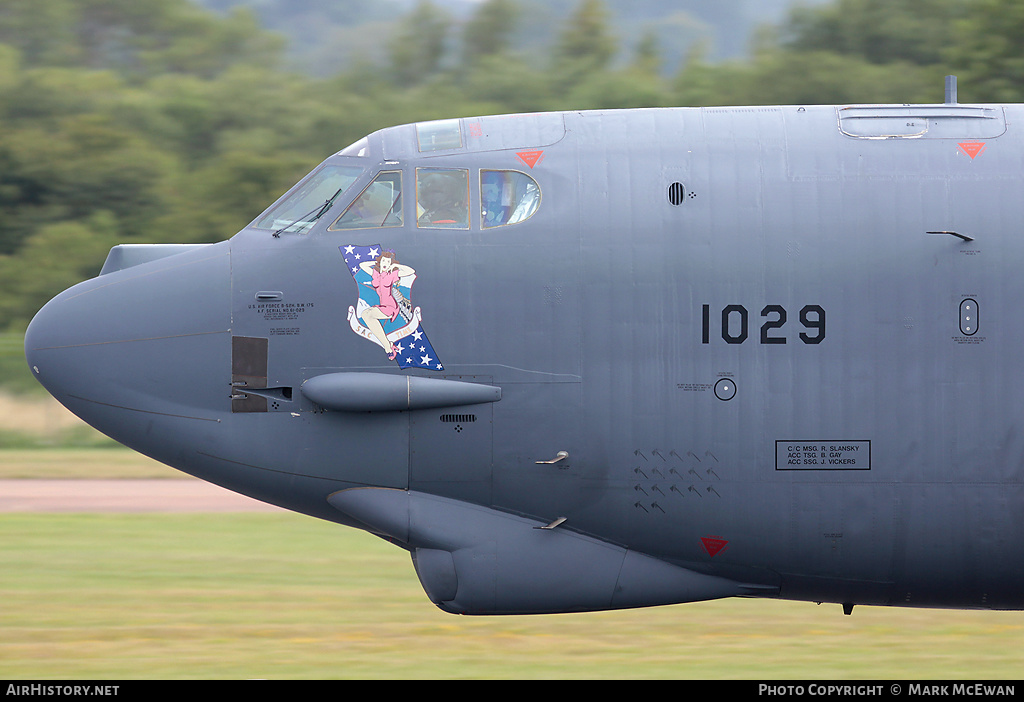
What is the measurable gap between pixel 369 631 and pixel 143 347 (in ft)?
11.5

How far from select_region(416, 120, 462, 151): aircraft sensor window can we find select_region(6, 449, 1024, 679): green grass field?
3610mm

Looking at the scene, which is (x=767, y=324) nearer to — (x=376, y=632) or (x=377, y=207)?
(x=377, y=207)

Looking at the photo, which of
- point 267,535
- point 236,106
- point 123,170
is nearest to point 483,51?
point 236,106

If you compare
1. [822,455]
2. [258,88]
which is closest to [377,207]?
[822,455]

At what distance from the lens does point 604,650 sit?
29.0 feet

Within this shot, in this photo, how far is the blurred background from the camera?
29.6m

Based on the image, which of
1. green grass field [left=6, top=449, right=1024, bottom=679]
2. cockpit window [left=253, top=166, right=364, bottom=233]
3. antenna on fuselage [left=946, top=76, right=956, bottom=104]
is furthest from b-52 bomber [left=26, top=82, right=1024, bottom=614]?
green grass field [left=6, top=449, right=1024, bottom=679]

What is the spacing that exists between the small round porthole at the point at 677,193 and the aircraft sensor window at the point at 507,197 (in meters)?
0.79

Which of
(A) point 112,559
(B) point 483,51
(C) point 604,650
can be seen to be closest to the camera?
(C) point 604,650

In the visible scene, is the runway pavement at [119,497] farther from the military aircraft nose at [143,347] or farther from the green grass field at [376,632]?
the military aircraft nose at [143,347]

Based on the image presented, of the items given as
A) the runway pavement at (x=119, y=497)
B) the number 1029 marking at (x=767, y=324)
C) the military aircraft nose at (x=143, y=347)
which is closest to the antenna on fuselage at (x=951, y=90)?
the number 1029 marking at (x=767, y=324)

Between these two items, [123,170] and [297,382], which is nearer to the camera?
[297,382]

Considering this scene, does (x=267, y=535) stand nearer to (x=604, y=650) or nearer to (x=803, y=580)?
(x=604, y=650)

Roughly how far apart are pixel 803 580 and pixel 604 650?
2.13 m
